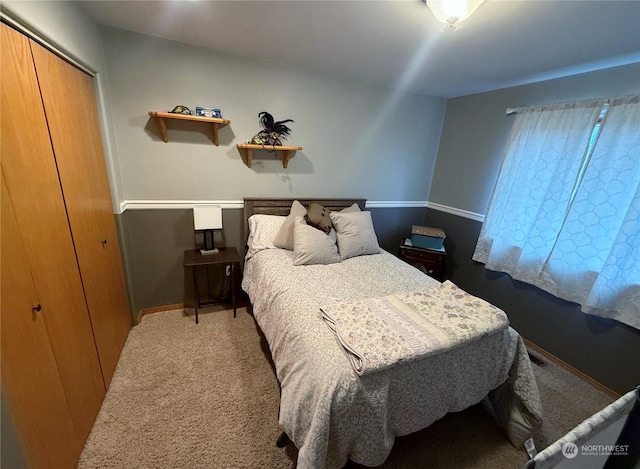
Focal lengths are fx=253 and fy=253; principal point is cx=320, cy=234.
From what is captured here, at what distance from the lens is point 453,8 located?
1150mm

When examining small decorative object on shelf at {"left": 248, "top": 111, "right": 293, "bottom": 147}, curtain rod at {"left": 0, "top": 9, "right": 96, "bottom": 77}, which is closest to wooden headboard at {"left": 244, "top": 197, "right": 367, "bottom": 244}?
small decorative object on shelf at {"left": 248, "top": 111, "right": 293, "bottom": 147}

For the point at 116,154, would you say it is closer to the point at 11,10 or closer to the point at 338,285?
the point at 11,10

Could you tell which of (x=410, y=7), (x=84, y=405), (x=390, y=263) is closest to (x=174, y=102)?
(x=410, y=7)

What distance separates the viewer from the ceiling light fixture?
113cm

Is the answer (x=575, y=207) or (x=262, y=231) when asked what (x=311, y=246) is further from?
(x=575, y=207)

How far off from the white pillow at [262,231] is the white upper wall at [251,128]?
31 cm

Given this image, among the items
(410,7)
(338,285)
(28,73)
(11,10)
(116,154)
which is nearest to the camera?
(11,10)

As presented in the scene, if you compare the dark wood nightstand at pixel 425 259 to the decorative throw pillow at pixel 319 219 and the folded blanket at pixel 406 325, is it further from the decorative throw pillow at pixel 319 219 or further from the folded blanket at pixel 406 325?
the folded blanket at pixel 406 325

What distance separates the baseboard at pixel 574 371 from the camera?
1938 mm

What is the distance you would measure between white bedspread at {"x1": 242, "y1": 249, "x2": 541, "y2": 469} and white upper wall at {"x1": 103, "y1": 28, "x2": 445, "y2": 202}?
1303mm

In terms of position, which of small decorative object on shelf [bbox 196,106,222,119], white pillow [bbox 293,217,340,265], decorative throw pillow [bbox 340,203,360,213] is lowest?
white pillow [bbox 293,217,340,265]

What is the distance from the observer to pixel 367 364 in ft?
3.58

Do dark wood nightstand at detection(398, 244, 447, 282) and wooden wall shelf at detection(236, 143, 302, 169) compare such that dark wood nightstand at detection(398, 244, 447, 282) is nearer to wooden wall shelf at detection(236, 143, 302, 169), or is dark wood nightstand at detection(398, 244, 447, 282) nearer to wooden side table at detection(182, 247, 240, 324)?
wooden wall shelf at detection(236, 143, 302, 169)

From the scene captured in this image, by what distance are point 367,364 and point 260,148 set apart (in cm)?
203
